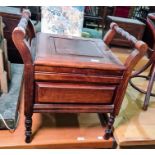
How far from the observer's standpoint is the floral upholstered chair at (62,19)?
4.38 feet

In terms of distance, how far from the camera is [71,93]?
82 centimetres

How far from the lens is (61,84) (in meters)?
0.80

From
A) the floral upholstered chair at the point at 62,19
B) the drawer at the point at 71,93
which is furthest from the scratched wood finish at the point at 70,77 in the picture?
the floral upholstered chair at the point at 62,19

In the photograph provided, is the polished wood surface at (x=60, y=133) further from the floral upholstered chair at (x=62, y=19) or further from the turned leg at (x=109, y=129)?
the floral upholstered chair at (x=62, y=19)

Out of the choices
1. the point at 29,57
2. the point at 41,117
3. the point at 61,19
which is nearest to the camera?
the point at 29,57

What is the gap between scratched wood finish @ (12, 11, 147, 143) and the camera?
29.7 inches

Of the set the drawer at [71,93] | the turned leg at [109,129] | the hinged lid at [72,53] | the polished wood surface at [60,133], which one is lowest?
the polished wood surface at [60,133]

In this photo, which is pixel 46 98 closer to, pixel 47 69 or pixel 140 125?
pixel 47 69

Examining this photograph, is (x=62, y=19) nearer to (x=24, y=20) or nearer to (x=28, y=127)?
(x=24, y=20)

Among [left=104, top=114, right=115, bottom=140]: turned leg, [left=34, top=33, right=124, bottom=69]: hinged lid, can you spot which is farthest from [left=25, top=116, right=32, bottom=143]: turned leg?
[left=104, top=114, right=115, bottom=140]: turned leg

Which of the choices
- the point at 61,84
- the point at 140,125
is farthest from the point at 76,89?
the point at 140,125

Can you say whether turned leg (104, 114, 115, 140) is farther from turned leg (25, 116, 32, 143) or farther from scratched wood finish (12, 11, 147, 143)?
turned leg (25, 116, 32, 143)

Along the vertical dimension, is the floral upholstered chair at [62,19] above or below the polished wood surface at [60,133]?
above
